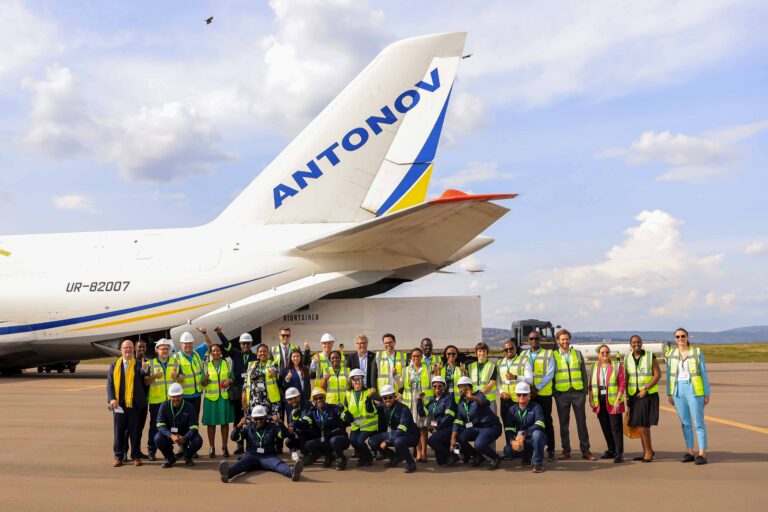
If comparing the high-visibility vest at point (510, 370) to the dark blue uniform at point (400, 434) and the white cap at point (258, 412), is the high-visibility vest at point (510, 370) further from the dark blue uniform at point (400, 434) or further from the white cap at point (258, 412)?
the white cap at point (258, 412)

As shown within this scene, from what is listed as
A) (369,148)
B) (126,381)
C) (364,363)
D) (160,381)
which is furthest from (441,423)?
(369,148)

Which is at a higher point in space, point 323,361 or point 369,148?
point 369,148

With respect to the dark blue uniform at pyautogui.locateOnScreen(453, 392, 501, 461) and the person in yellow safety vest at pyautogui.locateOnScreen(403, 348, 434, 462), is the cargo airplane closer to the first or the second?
the person in yellow safety vest at pyautogui.locateOnScreen(403, 348, 434, 462)

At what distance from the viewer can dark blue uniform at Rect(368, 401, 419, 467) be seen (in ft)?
28.8

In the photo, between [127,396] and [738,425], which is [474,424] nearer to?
[127,396]

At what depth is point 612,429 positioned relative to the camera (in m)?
9.35

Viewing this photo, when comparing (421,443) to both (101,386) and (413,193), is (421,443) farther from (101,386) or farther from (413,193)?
(101,386)

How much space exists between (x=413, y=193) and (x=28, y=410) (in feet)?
38.3

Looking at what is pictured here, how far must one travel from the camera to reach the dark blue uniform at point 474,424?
29.6 feet

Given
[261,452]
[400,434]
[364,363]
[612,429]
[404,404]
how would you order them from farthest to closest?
1. [364,363]
2. [404,404]
3. [612,429]
4. [400,434]
5. [261,452]

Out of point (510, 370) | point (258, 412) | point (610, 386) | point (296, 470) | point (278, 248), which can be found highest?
point (278, 248)

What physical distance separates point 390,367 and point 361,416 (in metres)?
1.19

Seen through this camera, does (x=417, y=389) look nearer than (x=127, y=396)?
No

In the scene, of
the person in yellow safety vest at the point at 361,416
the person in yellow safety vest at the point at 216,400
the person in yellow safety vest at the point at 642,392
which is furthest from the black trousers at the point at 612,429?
the person in yellow safety vest at the point at 216,400
